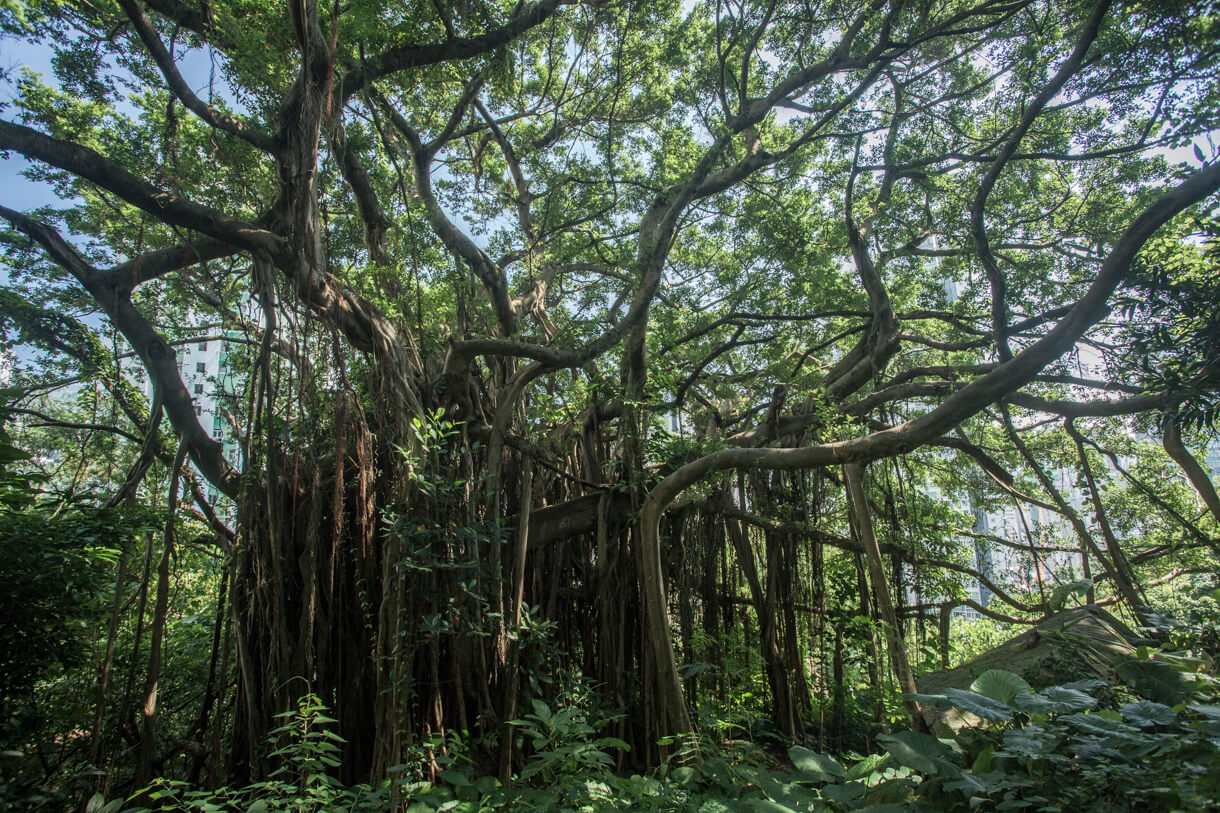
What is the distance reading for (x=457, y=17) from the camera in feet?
14.4

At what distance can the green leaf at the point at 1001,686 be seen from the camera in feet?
6.08

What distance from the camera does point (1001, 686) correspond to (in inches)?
74.7

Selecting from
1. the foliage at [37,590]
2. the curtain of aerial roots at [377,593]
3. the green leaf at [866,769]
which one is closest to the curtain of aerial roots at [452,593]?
the curtain of aerial roots at [377,593]

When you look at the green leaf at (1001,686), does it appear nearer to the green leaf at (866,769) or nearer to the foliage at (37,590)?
the green leaf at (866,769)

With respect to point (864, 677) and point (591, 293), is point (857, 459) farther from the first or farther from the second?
point (591, 293)

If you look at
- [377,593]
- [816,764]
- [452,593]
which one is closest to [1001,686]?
[816,764]

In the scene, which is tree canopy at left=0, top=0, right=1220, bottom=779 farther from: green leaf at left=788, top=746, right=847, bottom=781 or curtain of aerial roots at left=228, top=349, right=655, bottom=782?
green leaf at left=788, top=746, right=847, bottom=781

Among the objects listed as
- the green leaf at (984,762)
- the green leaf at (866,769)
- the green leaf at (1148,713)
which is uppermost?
the green leaf at (1148,713)

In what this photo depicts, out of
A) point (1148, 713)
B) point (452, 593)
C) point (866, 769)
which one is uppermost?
point (452, 593)

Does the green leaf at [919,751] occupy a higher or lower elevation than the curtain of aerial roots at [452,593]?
lower

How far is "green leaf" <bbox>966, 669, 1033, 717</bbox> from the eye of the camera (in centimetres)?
185

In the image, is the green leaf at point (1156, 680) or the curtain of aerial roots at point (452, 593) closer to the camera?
the green leaf at point (1156, 680)

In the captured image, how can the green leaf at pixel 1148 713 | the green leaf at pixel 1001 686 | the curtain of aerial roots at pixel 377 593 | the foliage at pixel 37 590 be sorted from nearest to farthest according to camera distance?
the green leaf at pixel 1148 713
the green leaf at pixel 1001 686
the foliage at pixel 37 590
the curtain of aerial roots at pixel 377 593

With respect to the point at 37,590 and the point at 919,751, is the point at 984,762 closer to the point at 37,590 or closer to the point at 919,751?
the point at 919,751
